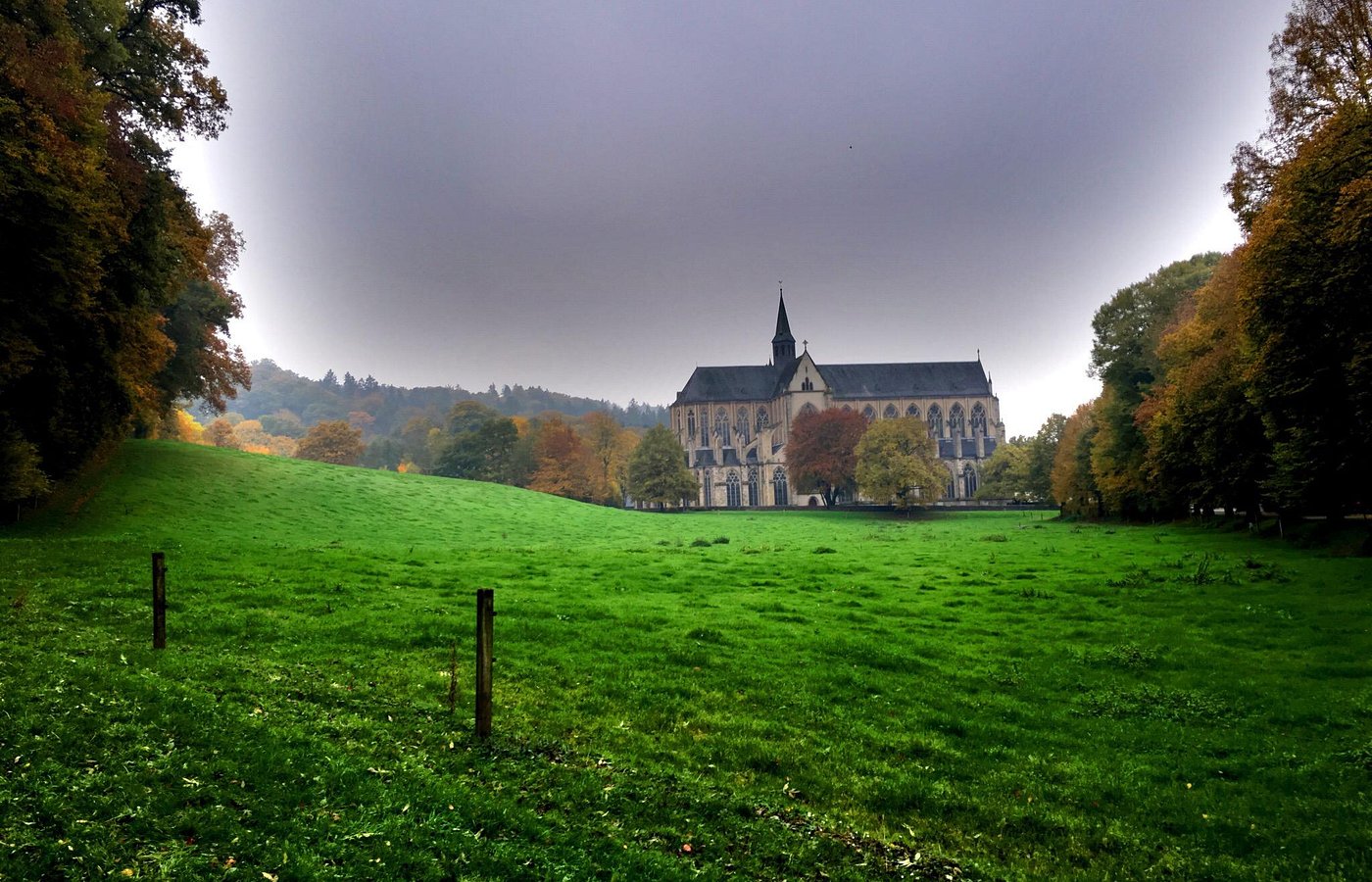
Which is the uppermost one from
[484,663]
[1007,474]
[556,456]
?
[556,456]

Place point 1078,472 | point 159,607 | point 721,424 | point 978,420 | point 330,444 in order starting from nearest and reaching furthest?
1. point 159,607
2. point 1078,472
3. point 330,444
4. point 721,424
5. point 978,420

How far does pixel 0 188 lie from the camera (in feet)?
43.7

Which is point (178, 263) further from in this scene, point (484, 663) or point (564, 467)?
point (564, 467)

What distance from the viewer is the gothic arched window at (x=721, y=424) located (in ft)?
357

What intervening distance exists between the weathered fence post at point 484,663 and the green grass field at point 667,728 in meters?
0.21

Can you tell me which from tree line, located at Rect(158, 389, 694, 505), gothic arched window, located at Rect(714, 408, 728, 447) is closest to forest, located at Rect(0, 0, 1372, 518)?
tree line, located at Rect(158, 389, 694, 505)

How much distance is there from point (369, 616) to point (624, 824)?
7.67 meters

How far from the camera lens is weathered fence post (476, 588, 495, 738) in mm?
6539

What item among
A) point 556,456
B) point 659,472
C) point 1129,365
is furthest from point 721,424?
point 1129,365

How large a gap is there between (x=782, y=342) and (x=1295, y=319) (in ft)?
309

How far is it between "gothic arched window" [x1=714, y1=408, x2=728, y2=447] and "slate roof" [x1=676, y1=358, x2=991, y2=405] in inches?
89.8

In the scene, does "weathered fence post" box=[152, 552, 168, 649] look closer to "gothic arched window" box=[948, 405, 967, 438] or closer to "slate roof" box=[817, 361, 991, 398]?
"slate roof" box=[817, 361, 991, 398]

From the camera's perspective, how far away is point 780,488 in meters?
97.9

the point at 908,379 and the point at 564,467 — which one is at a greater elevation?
the point at 908,379
